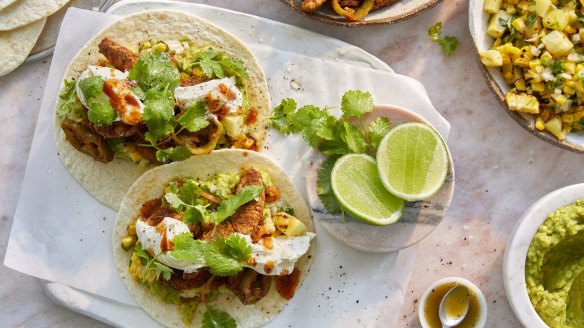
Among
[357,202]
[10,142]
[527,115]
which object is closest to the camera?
[357,202]

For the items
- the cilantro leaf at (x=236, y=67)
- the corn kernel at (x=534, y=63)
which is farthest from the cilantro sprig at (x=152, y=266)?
the corn kernel at (x=534, y=63)

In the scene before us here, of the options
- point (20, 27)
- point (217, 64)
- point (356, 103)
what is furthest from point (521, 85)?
point (20, 27)

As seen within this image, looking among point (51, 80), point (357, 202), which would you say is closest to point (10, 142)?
point (51, 80)

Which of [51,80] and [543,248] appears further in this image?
[51,80]

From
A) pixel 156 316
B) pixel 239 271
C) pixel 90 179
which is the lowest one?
pixel 156 316

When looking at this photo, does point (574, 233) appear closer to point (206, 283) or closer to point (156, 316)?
point (206, 283)

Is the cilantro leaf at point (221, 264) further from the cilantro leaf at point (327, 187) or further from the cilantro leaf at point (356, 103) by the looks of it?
the cilantro leaf at point (356, 103)

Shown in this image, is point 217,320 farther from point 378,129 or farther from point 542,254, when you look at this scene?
point 542,254
